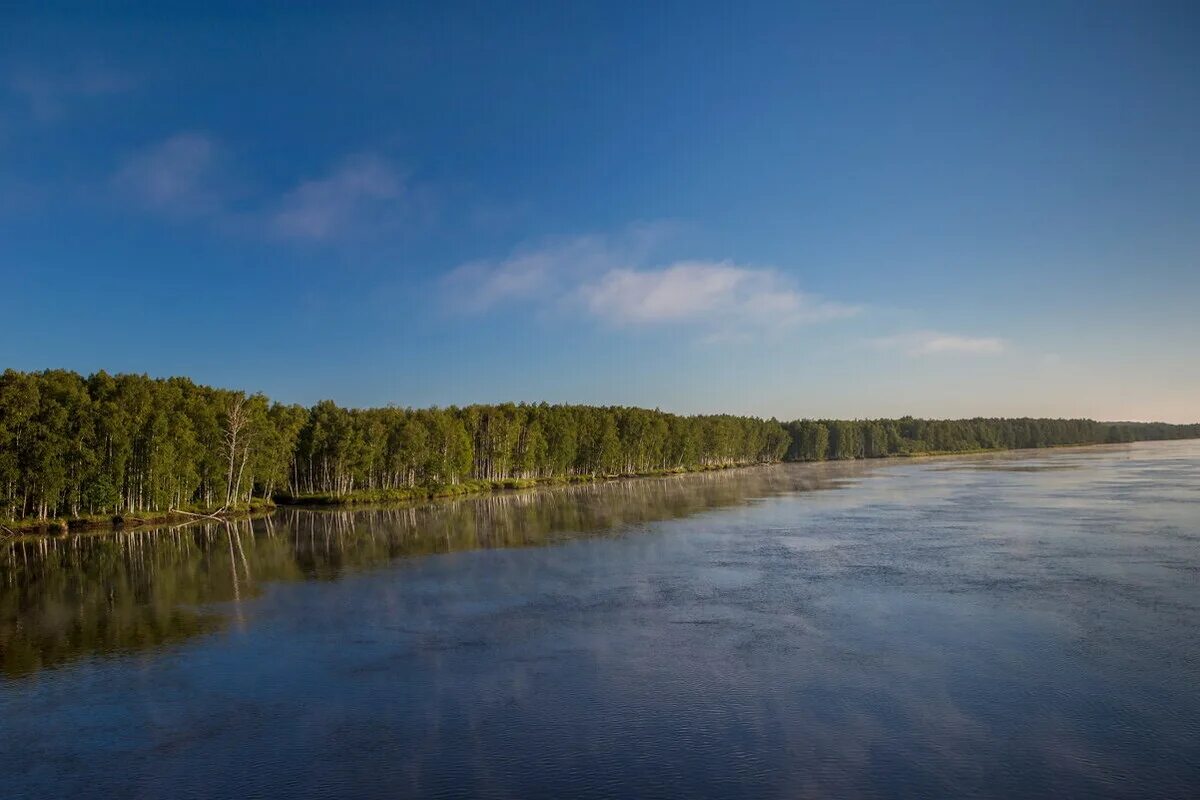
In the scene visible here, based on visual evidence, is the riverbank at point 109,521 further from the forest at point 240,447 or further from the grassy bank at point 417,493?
the grassy bank at point 417,493

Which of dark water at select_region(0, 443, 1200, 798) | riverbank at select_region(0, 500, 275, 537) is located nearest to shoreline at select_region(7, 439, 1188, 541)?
riverbank at select_region(0, 500, 275, 537)

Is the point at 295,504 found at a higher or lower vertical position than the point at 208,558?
higher

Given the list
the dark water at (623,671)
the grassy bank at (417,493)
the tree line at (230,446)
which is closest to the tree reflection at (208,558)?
the dark water at (623,671)

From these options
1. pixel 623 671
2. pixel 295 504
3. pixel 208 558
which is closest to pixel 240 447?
pixel 295 504

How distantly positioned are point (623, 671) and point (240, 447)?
214 ft

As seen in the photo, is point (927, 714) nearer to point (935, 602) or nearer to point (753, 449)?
point (935, 602)

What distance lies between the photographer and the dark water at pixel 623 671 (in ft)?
43.2

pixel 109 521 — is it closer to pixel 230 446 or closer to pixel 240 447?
pixel 230 446

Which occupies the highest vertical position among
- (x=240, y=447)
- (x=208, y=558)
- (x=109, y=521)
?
(x=240, y=447)

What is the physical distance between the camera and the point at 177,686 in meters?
18.8

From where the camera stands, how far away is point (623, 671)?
18.6 m

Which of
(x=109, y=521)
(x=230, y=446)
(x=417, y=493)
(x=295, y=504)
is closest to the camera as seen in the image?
(x=109, y=521)

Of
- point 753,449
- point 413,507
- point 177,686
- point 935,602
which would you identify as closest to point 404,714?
point 177,686

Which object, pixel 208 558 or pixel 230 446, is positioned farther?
pixel 230 446
